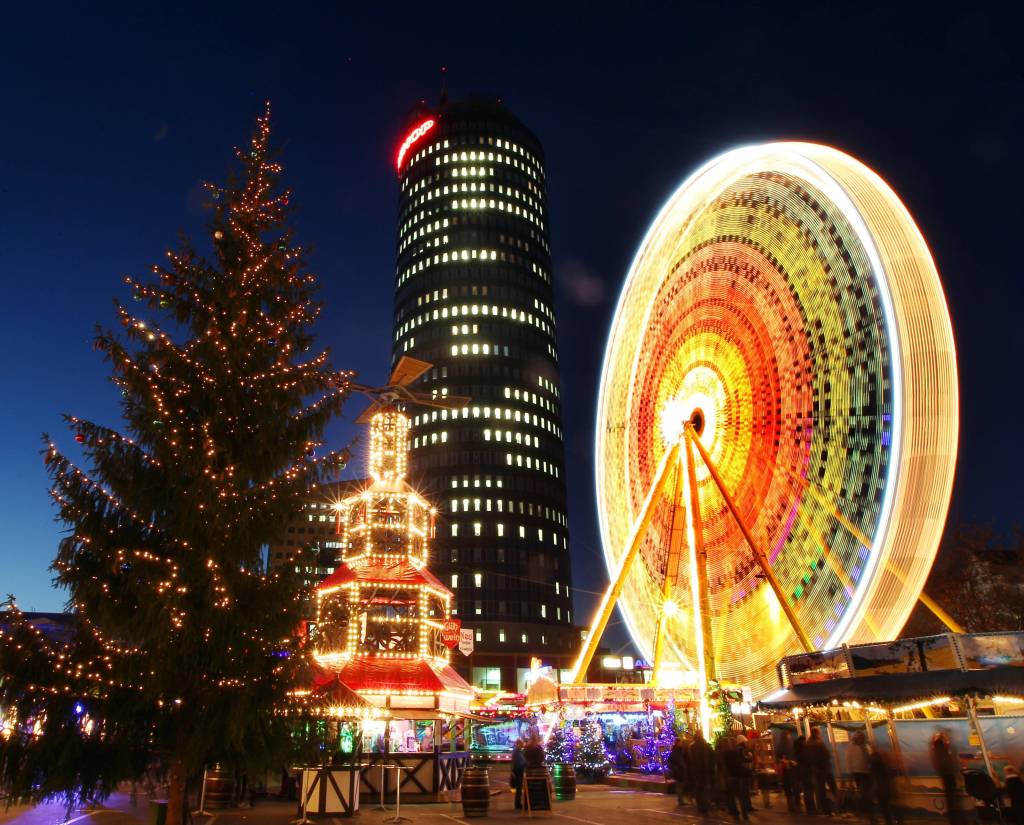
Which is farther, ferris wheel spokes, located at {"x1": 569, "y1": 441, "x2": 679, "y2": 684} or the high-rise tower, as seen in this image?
the high-rise tower

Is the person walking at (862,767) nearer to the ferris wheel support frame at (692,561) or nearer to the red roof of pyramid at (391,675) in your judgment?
the ferris wheel support frame at (692,561)

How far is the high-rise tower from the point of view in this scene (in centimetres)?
10462

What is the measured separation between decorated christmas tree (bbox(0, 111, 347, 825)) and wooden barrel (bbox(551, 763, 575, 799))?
13481 mm

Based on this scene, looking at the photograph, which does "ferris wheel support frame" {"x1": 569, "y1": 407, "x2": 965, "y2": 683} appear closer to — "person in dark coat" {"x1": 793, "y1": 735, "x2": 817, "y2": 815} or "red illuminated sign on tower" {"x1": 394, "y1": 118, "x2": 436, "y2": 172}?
"person in dark coat" {"x1": 793, "y1": 735, "x2": 817, "y2": 815}

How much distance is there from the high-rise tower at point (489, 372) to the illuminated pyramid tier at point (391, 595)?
2736 inches

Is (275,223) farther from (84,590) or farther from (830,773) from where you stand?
(830,773)

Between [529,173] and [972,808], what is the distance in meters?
127

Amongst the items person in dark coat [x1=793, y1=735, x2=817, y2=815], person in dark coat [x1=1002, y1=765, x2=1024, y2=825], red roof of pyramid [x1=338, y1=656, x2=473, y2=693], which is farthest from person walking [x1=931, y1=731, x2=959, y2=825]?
red roof of pyramid [x1=338, y1=656, x2=473, y2=693]

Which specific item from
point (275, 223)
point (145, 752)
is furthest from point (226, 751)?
point (275, 223)

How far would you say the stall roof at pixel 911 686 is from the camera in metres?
15.5

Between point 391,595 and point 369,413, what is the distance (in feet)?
44.9

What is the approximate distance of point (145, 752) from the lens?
1155 centimetres

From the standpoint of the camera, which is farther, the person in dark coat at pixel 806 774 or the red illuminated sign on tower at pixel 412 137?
the red illuminated sign on tower at pixel 412 137

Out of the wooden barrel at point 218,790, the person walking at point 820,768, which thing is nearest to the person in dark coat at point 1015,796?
the person walking at point 820,768
